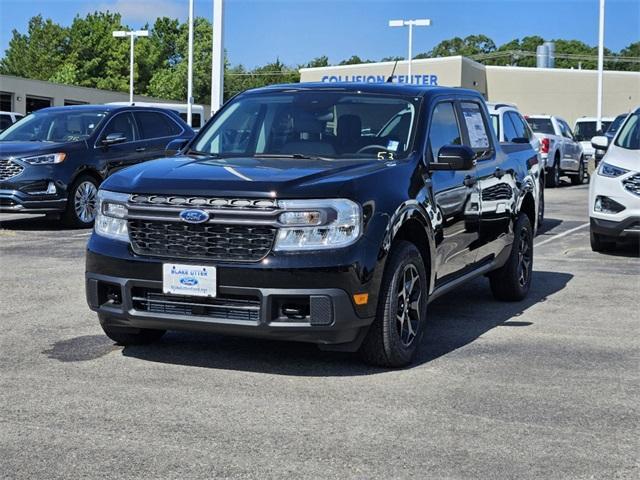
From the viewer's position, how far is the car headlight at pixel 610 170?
37.0 ft

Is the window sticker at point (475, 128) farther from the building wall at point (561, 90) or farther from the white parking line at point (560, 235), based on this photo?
the building wall at point (561, 90)

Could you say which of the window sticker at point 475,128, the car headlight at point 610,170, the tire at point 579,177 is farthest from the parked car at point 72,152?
Answer: the tire at point 579,177

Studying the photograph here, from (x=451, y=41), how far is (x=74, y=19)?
6049 centimetres

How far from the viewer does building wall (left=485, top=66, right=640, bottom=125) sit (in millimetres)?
59781

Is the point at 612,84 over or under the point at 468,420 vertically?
over

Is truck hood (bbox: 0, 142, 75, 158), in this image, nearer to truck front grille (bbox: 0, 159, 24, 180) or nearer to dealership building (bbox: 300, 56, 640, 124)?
truck front grille (bbox: 0, 159, 24, 180)

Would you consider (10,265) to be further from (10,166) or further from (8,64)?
(8,64)

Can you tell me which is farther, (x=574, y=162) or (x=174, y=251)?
(x=574, y=162)

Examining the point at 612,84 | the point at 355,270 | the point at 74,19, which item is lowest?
the point at 355,270

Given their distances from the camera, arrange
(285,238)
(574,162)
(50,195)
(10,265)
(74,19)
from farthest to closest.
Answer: (74,19), (574,162), (50,195), (10,265), (285,238)

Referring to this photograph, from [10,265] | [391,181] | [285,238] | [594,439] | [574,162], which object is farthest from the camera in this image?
[574,162]

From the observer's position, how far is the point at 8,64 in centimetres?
10244

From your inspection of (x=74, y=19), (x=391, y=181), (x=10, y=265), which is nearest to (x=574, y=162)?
(x=10, y=265)

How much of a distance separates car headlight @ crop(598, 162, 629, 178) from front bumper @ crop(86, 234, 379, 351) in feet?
21.8
